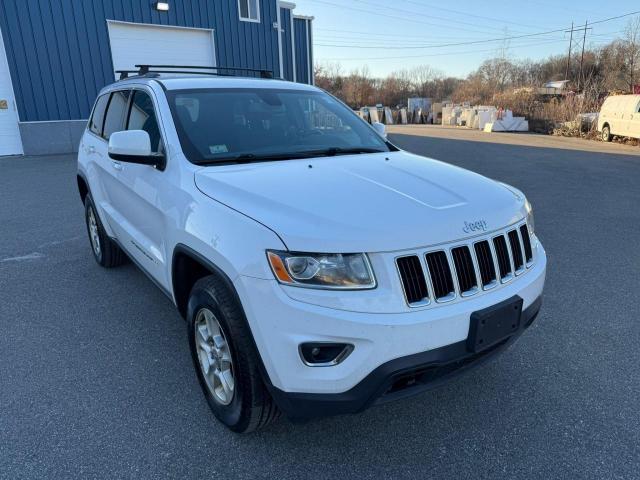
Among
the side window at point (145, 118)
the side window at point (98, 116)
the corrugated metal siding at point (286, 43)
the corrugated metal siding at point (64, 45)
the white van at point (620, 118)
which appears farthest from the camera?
the corrugated metal siding at point (286, 43)

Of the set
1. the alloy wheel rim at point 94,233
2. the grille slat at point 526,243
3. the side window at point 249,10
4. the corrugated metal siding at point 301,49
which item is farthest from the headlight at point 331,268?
the corrugated metal siding at point 301,49

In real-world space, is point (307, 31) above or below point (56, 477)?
above

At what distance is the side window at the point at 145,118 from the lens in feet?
10.3

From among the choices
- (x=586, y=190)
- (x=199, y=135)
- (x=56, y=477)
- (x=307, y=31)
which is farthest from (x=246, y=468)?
(x=307, y=31)

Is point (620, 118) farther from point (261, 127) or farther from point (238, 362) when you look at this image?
point (238, 362)

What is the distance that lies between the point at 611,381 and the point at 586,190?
7.23 m

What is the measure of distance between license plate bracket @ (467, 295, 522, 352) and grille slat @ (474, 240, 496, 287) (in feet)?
0.41

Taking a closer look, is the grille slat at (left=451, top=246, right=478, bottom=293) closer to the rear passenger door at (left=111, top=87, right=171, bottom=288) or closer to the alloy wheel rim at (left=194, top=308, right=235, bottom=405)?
the alloy wheel rim at (left=194, top=308, right=235, bottom=405)

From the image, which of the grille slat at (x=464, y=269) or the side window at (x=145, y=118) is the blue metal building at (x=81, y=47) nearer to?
the side window at (x=145, y=118)

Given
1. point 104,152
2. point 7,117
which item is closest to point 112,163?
point 104,152

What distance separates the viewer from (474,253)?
2189mm

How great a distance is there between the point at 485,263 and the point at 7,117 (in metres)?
15.8

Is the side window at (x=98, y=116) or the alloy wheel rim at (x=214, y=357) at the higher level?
the side window at (x=98, y=116)

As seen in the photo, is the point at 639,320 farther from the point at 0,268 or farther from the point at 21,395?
the point at 0,268
